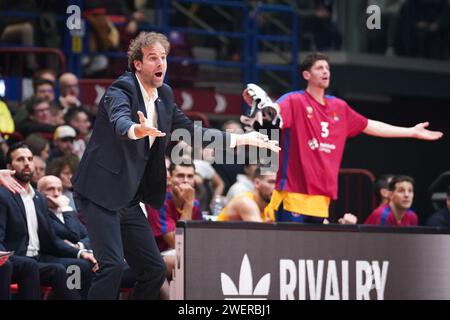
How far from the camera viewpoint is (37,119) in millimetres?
12273

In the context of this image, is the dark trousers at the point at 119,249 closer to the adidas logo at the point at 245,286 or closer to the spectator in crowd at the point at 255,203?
the adidas logo at the point at 245,286

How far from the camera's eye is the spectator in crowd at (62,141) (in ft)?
Result: 38.3

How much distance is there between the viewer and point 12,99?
13633 millimetres

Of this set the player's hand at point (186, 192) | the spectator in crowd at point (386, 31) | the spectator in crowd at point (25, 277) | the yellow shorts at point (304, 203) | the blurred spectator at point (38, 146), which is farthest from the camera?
the spectator in crowd at point (386, 31)

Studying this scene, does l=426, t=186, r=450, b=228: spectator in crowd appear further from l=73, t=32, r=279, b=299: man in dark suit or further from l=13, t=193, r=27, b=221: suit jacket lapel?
l=73, t=32, r=279, b=299: man in dark suit

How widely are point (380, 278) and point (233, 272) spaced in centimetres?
126

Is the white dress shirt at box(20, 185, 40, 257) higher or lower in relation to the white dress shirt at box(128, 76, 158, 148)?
lower

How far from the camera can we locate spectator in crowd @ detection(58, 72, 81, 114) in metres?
12.8

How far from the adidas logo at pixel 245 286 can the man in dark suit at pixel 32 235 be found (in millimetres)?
1827

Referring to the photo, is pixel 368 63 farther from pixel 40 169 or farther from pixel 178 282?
pixel 178 282

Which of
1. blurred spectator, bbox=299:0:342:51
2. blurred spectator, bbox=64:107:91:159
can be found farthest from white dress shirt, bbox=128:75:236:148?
blurred spectator, bbox=299:0:342:51

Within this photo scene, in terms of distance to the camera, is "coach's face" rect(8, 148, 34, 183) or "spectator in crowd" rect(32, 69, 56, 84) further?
"spectator in crowd" rect(32, 69, 56, 84)

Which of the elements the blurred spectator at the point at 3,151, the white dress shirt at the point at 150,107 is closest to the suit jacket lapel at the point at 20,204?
the blurred spectator at the point at 3,151

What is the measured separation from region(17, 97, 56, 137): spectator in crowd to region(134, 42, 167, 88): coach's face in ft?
16.3
